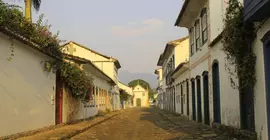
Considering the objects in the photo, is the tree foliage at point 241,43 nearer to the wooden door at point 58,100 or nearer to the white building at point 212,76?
the white building at point 212,76

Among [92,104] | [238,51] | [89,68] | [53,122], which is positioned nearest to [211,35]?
[238,51]

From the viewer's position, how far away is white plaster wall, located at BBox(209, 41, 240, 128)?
11.2m

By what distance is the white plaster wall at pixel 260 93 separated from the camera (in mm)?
8391

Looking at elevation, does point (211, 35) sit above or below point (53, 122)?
above

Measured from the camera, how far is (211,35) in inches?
577

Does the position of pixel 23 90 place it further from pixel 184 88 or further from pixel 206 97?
pixel 184 88

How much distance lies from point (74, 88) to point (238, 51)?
9.90 meters

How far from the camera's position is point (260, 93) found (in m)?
8.73

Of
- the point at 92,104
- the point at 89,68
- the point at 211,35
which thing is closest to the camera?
the point at 211,35

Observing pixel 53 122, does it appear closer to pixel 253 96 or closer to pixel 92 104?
pixel 253 96

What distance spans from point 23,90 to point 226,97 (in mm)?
6619

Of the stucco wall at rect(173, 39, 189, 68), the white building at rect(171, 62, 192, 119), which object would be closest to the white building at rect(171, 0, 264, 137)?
the white building at rect(171, 62, 192, 119)

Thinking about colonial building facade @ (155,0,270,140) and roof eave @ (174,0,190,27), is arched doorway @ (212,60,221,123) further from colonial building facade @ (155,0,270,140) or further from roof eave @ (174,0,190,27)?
roof eave @ (174,0,190,27)

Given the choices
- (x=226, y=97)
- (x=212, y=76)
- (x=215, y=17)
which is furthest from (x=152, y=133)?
(x=215, y=17)
